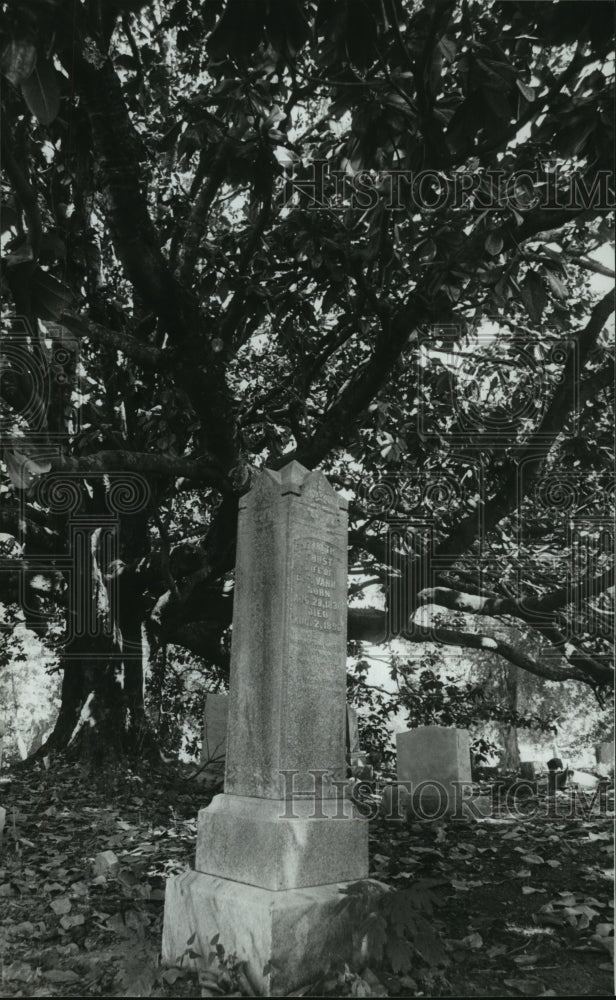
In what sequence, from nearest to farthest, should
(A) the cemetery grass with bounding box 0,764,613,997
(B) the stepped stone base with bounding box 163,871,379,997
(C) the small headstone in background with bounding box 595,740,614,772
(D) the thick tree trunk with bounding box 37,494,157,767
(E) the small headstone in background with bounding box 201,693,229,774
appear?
(B) the stepped stone base with bounding box 163,871,379,997, (A) the cemetery grass with bounding box 0,764,613,997, (D) the thick tree trunk with bounding box 37,494,157,767, (E) the small headstone in background with bounding box 201,693,229,774, (C) the small headstone in background with bounding box 595,740,614,772

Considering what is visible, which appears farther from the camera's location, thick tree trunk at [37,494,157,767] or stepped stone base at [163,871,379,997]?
thick tree trunk at [37,494,157,767]

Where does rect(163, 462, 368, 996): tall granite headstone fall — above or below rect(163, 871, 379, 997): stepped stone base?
above

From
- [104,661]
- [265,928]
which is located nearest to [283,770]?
[265,928]

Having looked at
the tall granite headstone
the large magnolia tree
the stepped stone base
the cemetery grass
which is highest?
the large magnolia tree

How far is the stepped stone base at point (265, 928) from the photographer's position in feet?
11.8

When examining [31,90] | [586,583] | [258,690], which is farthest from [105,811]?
→ [31,90]

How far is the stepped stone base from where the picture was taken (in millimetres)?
3598

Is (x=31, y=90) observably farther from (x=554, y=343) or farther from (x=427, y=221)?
(x=554, y=343)

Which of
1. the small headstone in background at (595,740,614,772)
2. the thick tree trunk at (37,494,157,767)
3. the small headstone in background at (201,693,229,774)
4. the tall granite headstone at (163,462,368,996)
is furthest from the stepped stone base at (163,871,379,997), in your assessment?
the small headstone in background at (595,740,614,772)

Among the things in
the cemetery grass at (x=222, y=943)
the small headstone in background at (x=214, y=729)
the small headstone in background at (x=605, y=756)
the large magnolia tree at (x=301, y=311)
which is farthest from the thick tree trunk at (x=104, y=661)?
the small headstone in background at (x=605, y=756)

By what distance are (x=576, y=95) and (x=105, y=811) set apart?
7226 mm

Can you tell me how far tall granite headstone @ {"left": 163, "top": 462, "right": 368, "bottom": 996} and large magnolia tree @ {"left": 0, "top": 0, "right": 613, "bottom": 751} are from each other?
1.49 meters

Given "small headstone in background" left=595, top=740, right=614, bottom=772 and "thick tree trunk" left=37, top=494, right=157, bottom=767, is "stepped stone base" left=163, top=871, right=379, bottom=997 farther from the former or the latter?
"small headstone in background" left=595, top=740, right=614, bottom=772

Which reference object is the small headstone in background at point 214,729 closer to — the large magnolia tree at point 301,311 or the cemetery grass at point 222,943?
the large magnolia tree at point 301,311
